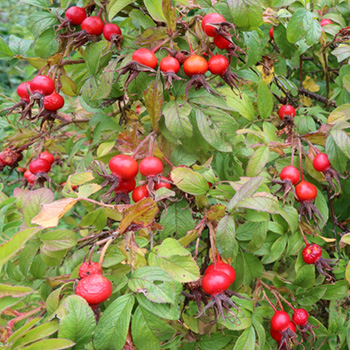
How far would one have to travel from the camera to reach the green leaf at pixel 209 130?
103cm

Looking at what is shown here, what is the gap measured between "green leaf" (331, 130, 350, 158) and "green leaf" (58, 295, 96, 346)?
78cm

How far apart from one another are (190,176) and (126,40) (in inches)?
19.4

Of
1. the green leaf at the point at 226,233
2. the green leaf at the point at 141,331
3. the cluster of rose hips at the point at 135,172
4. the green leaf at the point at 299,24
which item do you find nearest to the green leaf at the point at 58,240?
the cluster of rose hips at the point at 135,172

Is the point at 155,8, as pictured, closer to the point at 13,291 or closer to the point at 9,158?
the point at 13,291

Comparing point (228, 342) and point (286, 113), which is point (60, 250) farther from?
point (286, 113)

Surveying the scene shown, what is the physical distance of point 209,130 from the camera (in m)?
1.04

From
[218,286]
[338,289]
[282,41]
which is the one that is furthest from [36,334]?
[282,41]

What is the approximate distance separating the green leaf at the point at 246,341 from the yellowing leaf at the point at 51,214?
1.86ft

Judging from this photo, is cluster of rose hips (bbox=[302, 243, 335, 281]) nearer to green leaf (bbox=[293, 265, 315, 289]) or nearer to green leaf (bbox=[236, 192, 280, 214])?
green leaf (bbox=[293, 265, 315, 289])

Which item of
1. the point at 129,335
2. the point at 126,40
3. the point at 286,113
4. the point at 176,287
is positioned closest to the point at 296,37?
the point at 286,113

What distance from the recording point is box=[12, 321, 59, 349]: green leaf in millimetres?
670

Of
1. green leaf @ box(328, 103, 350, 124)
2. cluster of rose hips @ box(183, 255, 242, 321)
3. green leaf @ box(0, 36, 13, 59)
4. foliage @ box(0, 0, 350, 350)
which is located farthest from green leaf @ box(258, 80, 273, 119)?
green leaf @ box(0, 36, 13, 59)

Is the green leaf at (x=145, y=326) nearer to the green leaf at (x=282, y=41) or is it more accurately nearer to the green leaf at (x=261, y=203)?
the green leaf at (x=261, y=203)

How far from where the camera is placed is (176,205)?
3.48ft
